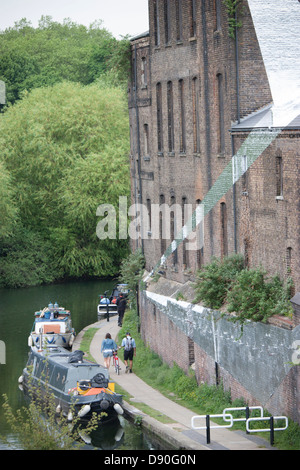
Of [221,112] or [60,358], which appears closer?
[221,112]

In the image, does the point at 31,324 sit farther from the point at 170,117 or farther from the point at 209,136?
the point at 209,136

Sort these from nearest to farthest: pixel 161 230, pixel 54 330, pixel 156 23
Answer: pixel 156 23 → pixel 161 230 → pixel 54 330

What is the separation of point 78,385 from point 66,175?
108ft

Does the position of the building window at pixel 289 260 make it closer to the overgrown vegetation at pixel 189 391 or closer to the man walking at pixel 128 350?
the overgrown vegetation at pixel 189 391

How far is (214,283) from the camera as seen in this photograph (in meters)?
28.0

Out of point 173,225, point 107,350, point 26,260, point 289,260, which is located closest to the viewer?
point 289,260

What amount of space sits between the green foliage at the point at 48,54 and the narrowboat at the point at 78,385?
40633 mm

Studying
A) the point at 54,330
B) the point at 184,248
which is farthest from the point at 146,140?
the point at 54,330

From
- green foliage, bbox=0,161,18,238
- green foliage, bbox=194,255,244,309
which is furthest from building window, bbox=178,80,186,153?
green foliage, bbox=0,161,18,238

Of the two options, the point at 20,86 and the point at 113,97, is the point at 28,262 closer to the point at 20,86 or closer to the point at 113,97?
the point at 113,97

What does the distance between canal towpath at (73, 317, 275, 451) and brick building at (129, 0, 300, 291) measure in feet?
12.8

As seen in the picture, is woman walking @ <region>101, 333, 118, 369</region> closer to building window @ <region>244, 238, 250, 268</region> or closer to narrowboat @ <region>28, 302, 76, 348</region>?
narrowboat @ <region>28, 302, 76, 348</region>

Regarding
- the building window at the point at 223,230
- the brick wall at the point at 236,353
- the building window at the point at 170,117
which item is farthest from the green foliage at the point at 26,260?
the building window at the point at 223,230

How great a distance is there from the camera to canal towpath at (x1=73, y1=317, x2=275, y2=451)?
75.9ft
